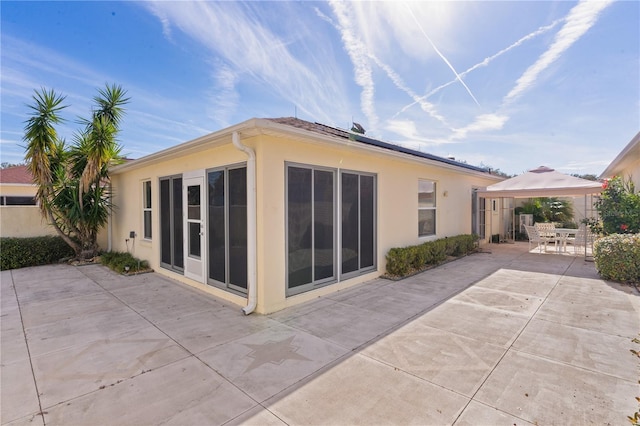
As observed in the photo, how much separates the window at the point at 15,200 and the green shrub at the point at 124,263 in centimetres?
499

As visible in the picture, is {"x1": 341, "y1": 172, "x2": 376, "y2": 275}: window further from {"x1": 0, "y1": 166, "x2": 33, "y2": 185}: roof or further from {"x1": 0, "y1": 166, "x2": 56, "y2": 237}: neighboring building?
{"x1": 0, "y1": 166, "x2": 33, "y2": 185}: roof

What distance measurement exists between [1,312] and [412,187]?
9370mm

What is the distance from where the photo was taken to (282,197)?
531cm

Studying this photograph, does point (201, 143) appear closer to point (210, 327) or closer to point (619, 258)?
point (210, 327)

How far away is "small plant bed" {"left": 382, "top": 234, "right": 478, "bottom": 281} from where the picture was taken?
296 inches

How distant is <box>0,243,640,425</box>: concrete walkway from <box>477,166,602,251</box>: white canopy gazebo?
4.73 m

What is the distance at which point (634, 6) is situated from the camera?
6.19 m

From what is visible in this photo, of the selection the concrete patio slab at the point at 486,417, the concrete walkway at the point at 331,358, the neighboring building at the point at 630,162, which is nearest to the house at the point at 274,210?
the concrete walkway at the point at 331,358

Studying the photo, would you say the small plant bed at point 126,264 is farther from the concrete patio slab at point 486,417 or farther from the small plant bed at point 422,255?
the concrete patio slab at point 486,417

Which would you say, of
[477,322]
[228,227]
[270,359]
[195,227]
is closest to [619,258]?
[477,322]

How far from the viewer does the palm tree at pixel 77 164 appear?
9.06 m

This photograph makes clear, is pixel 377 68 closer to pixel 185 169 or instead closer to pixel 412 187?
pixel 412 187

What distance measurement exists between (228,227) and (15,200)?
468 inches

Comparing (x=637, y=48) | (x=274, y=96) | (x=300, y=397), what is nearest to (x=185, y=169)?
(x=274, y=96)
